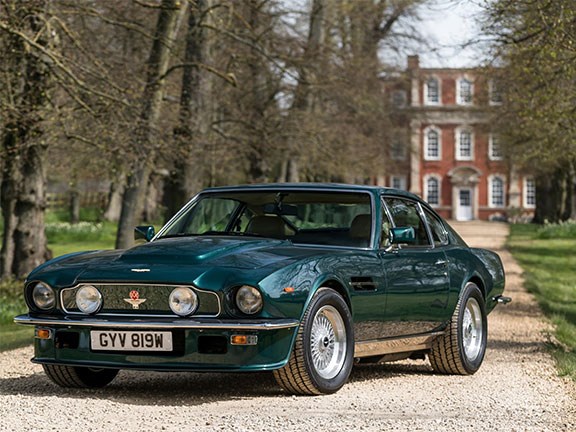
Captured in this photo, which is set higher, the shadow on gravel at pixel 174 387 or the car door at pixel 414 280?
the car door at pixel 414 280

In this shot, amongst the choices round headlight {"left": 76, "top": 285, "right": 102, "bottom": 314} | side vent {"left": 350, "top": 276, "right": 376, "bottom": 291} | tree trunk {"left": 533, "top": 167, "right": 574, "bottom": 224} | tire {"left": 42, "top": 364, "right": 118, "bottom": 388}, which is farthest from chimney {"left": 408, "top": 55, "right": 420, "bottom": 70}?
round headlight {"left": 76, "top": 285, "right": 102, "bottom": 314}

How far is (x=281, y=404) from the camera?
780 centimetres

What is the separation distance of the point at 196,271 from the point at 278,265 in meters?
0.53

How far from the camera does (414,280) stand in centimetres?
957

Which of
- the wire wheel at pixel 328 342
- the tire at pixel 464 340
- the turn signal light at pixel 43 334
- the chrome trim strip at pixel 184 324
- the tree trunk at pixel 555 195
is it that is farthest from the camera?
the tree trunk at pixel 555 195

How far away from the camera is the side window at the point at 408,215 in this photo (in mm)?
10039

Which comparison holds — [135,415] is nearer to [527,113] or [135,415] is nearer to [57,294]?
[57,294]

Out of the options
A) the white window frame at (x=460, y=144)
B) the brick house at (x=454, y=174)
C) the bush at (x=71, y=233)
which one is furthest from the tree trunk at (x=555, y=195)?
the white window frame at (x=460, y=144)

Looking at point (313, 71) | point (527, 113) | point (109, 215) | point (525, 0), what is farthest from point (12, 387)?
point (109, 215)

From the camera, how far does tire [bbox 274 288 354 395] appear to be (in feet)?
26.1

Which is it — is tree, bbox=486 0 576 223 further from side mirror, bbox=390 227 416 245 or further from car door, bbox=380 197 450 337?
side mirror, bbox=390 227 416 245

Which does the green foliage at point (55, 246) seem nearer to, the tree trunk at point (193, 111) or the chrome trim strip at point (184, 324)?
the tree trunk at point (193, 111)

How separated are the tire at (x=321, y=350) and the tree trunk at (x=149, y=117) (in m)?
10.6

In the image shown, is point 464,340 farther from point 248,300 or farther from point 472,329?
point 248,300
